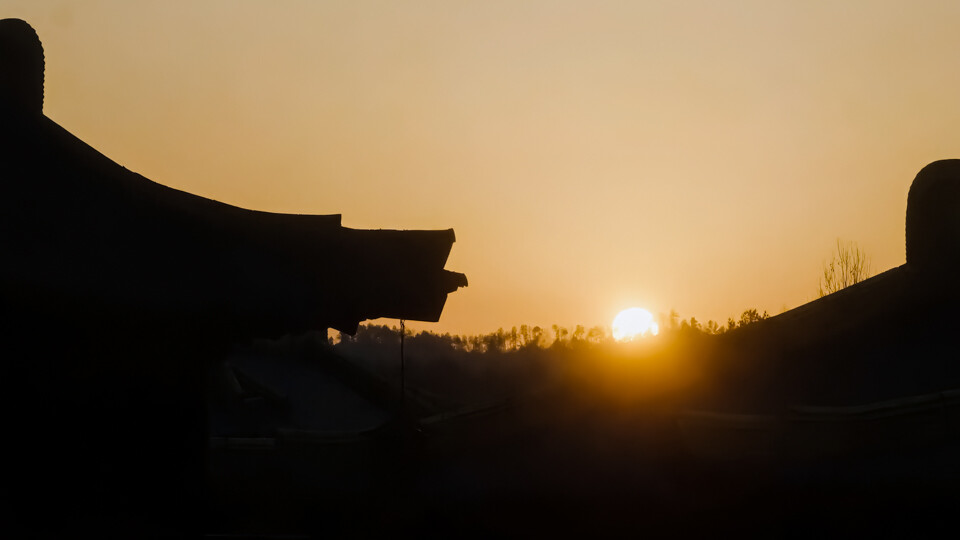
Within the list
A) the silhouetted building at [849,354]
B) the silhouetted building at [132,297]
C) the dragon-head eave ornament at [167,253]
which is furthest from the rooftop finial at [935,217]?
the silhouetted building at [132,297]

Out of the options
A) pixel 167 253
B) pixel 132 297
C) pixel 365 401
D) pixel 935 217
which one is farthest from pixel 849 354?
pixel 365 401

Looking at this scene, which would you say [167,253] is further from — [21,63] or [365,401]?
[365,401]

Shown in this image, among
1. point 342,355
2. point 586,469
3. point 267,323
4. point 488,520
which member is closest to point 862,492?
point 586,469

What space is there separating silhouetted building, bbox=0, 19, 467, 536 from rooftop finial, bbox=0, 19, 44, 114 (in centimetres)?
3

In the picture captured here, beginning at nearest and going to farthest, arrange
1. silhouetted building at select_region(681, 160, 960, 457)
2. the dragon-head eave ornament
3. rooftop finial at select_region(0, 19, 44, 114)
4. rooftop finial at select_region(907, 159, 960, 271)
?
the dragon-head eave ornament
rooftop finial at select_region(0, 19, 44, 114)
silhouetted building at select_region(681, 160, 960, 457)
rooftop finial at select_region(907, 159, 960, 271)

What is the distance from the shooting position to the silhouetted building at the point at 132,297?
620 cm

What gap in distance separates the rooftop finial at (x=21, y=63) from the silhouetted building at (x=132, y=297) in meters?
0.03

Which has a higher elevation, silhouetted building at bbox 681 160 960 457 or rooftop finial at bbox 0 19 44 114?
rooftop finial at bbox 0 19 44 114

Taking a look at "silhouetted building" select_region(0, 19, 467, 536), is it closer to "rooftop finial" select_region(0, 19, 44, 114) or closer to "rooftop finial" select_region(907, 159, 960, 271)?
"rooftop finial" select_region(0, 19, 44, 114)

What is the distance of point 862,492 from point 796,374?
2.34 metres

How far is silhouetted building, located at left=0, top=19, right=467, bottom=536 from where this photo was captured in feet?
20.4

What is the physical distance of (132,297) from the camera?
6.25m

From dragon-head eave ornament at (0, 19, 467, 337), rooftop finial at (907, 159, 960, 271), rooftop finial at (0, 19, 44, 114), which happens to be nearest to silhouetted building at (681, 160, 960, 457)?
rooftop finial at (907, 159, 960, 271)

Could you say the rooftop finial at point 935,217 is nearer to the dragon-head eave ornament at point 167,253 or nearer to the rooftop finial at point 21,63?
the dragon-head eave ornament at point 167,253
